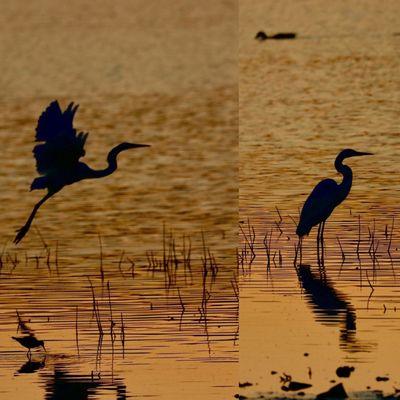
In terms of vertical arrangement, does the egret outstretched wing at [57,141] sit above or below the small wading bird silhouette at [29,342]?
above

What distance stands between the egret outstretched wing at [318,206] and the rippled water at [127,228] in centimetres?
83

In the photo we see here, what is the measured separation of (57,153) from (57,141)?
57 centimetres

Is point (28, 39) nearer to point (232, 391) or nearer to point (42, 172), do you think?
point (42, 172)

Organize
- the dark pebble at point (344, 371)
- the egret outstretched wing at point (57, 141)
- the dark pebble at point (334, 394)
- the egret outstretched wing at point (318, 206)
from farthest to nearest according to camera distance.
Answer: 1. the egret outstretched wing at point (318, 206)
2. the egret outstretched wing at point (57, 141)
3. the dark pebble at point (344, 371)
4. the dark pebble at point (334, 394)

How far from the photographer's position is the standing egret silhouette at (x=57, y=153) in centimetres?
1705

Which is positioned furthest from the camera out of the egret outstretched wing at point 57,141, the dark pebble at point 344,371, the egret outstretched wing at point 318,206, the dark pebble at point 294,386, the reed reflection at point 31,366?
the egret outstretched wing at point 318,206

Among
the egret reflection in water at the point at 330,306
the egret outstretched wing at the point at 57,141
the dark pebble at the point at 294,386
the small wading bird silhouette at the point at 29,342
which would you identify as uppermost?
the egret outstretched wing at the point at 57,141

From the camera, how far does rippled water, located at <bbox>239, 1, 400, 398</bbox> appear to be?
1232 centimetres

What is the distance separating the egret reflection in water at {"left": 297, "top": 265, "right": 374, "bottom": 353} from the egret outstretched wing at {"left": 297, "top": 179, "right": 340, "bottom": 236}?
1.45m

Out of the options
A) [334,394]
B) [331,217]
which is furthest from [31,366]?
[331,217]

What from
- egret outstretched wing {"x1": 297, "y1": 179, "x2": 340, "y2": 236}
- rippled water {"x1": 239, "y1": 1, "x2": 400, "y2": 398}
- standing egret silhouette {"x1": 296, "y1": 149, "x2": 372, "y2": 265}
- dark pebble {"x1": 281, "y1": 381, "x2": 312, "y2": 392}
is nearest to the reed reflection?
rippled water {"x1": 239, "y1": 1, "x2": 400, "y2": 398}

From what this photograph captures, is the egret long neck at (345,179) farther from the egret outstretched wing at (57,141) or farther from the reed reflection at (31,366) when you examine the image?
the reed reflection at (31,366)

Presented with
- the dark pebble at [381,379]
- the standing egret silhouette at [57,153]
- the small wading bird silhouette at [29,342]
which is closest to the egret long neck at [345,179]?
the standing egret silhouette at [57,153]

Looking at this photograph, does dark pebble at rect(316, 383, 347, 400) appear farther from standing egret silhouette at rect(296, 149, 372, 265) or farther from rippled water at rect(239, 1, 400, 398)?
standing egret silhouette at rect(296, 149, 372, 265)
